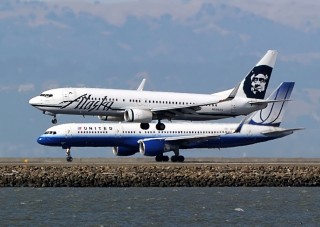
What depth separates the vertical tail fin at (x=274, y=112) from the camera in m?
132

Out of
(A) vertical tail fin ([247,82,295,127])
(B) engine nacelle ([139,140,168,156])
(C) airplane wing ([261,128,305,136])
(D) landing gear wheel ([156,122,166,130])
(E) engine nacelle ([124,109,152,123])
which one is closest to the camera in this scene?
(E) engine nacelle ([124,109,152,123])

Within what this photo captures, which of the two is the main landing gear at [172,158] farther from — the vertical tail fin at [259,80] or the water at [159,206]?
the water at [159,206]

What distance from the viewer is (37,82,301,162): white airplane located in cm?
12438

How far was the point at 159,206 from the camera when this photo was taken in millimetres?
88812

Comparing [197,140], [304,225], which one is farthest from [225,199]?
[197,140]

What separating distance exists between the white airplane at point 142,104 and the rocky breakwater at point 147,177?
22.3 ft

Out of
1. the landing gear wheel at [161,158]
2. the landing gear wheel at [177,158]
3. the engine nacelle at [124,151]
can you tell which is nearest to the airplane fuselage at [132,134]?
the engine nacelle at [124,151]

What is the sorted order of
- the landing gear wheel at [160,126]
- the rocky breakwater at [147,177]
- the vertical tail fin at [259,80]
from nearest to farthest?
the rocky breakwater at [147,177] → the landing gear wheel at [160,126] → the vertical tail fin at [259,80]

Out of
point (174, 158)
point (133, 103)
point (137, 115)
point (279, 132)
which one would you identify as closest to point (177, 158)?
point (174, 158)

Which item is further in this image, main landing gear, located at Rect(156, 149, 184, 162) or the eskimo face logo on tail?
main landing gear, located at Rect(156, 149, 184, 162)

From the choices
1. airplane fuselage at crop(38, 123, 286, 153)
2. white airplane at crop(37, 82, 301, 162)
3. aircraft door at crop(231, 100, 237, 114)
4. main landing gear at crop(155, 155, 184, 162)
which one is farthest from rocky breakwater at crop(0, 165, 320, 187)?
main landing gear at crop(155, 155, 184, 162)

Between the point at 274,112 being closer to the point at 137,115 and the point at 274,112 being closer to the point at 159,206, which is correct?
the point at 137,115

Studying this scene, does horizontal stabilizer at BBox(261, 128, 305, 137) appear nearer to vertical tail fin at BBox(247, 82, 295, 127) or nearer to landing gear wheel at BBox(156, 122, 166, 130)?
vertical tail fin at BBox(247, 82, 295, 127)

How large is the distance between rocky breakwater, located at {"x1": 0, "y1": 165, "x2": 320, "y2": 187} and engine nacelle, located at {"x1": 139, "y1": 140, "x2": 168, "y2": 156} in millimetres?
19573
